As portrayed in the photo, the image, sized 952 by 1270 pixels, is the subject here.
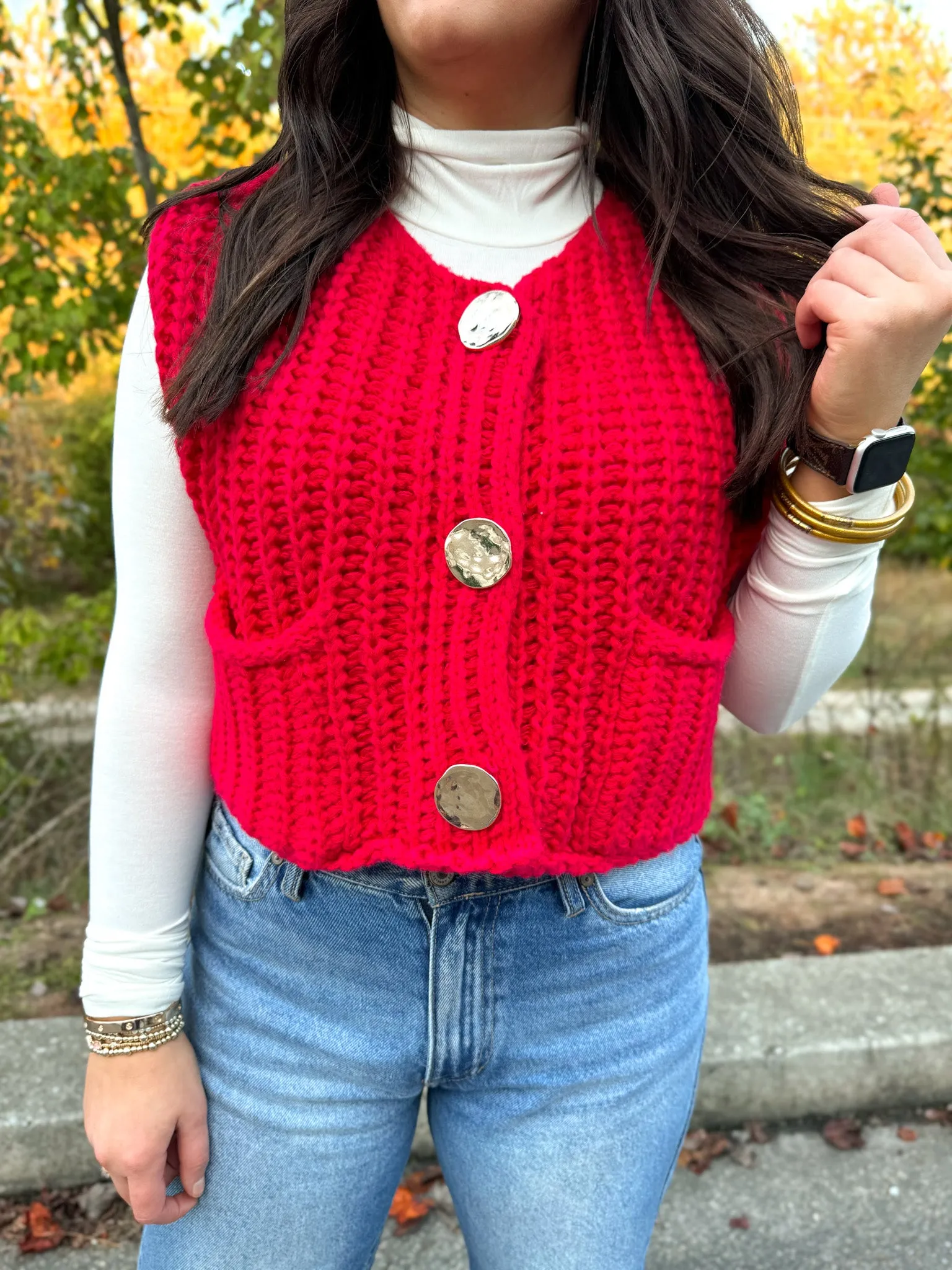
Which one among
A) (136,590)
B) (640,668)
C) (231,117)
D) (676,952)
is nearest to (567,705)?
(640,668)

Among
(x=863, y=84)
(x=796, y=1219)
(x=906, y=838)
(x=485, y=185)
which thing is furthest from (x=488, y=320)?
(x=863, y=84)

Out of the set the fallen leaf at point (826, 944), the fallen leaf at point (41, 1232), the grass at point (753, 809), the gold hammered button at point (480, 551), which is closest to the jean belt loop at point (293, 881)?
the gold hammered button at point (480, 551)

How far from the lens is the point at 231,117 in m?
2.88

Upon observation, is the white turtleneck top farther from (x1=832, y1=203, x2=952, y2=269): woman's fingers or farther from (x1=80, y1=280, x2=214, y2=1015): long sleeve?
(x1=832, y1=203, x2=952, y2=269): woman's fingers

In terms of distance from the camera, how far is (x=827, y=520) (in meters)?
1.01

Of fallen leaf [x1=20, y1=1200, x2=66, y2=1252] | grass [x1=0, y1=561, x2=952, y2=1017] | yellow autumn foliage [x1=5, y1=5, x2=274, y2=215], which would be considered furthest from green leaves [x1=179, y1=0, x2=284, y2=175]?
fallen leaf [x1=20, y1=1200, x2=66, y2=1252]

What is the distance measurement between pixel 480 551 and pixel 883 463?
15.4 inches

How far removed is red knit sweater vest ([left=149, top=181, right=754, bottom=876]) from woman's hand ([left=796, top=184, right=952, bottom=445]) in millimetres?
116

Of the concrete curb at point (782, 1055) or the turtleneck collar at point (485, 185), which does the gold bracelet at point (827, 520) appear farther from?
the concrete curb at point (782, 1055)

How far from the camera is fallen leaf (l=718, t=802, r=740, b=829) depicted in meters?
3.48

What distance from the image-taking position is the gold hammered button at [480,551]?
3.21 feet

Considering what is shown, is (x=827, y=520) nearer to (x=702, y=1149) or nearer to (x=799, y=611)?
(x=799, y=611)

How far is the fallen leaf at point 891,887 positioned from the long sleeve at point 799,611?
2.22m

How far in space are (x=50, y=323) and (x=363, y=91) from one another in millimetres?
1700
